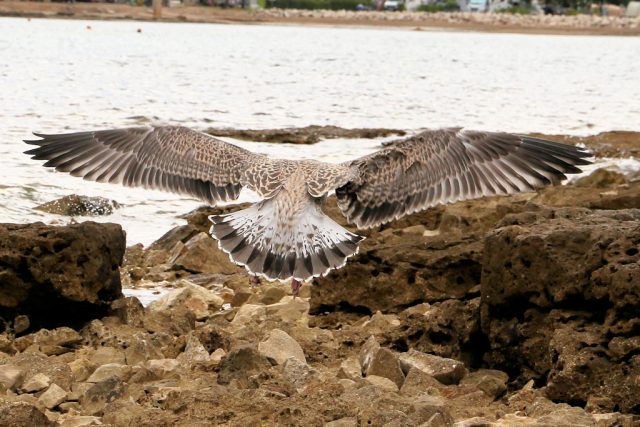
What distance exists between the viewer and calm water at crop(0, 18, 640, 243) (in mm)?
14094

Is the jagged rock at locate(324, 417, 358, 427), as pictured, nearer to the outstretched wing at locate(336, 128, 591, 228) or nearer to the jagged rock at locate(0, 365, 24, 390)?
the jagged rock at locate(0, 365, 24, 390)

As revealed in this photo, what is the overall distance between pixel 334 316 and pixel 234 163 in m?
1.13

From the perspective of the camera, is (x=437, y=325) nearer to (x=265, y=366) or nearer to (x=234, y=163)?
(x=265, y=366)

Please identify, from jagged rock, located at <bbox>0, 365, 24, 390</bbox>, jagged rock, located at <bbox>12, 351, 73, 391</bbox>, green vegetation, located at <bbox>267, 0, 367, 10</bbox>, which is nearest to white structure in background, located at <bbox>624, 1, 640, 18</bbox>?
green vegetation, located at <bbox>267, 0, 367, 10</bbox>

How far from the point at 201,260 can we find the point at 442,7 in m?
92.5

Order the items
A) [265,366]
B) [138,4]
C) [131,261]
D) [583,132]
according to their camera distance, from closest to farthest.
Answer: [265,366], [131,261], [583,132], [138,4]

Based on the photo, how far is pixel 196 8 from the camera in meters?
89.4

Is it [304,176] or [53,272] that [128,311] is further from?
[304,176]

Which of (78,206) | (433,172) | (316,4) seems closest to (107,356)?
(433,172)

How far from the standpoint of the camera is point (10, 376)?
545 centimetres

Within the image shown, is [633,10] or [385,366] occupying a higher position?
[385,366]

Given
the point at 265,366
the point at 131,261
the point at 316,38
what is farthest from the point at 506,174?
the point at 316,38

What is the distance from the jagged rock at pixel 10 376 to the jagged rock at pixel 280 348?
1143 millimetres

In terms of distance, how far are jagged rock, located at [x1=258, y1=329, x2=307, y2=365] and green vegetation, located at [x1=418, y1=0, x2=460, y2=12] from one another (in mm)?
92841
